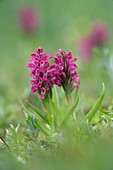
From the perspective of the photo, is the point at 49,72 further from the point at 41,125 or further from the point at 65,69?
the point at 41,125

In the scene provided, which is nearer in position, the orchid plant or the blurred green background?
the orchid plant

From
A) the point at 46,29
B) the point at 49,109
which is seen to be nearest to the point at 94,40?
the point at 46,29

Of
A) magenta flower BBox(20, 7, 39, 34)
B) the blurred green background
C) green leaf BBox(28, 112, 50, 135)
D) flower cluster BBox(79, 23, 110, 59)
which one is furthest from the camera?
magenta flower BBox(20, 7, 39, 34)

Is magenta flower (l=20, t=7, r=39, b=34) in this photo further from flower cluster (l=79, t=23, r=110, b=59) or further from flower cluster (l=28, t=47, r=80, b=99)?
flower cluster (l=28, t=47, r=80, b=99)

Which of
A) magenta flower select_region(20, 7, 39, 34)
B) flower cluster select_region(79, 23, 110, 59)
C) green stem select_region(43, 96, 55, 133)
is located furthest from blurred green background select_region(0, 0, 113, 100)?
green stem select_region(43, 96, 55, 133)

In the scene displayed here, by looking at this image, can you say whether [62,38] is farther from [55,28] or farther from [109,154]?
[109,154]

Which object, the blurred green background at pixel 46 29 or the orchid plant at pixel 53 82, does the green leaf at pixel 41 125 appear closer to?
the orchid plant at pixel 53 82

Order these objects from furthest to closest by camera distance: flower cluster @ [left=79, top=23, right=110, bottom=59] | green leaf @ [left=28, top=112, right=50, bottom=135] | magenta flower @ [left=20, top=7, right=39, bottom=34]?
magenta flower @ [left=20, top=7, right=39, bottom=34] → flower cluster @ [left=79, top=23, right=110, bottom=59] → green leaf @ [left=28, top=112, right=50, bottom=135]

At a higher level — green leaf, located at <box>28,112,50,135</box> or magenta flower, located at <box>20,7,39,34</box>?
magenta flower, located at <box>20,7,39,34</box>
